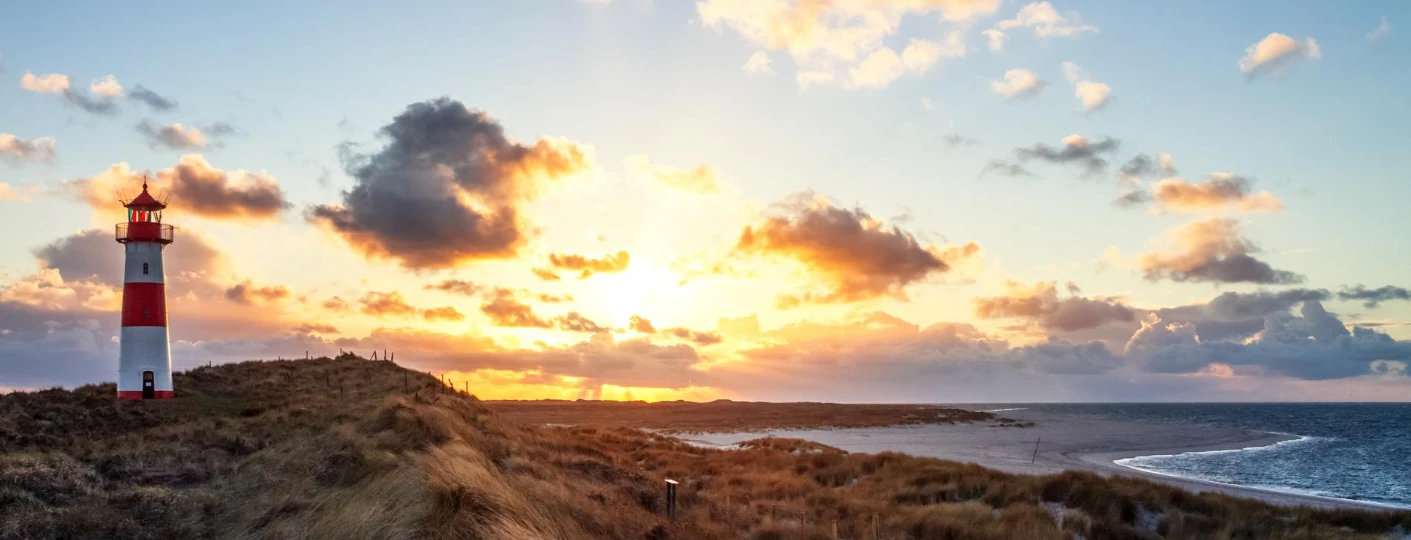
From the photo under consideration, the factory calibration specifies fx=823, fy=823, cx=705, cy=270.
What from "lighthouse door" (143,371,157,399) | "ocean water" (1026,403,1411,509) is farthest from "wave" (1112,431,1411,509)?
"lighthouse door" (143,371,157,399)

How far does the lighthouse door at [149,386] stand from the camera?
33.1m

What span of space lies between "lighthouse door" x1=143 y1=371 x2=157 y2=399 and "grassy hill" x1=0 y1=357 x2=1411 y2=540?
0.95 metres

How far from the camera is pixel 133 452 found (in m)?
18.4

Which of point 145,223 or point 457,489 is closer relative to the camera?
point 457,489

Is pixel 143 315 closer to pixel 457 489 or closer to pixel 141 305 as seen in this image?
pixel 141 305

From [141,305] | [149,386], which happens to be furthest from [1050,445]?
[141,305]

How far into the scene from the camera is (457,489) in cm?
1174

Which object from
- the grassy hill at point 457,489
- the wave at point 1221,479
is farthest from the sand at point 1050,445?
the grassy hill at point 457,489

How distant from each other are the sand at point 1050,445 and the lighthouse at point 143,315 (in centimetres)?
2946

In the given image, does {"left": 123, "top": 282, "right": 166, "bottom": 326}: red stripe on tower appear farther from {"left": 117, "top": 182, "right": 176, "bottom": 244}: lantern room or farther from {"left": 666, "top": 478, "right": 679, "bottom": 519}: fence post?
{"left": 666, "top": 478, "right": 679, "bottom": 519}: fence post

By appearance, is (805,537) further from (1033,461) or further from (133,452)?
(1033,461)

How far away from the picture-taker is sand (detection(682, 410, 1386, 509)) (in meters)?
35.9

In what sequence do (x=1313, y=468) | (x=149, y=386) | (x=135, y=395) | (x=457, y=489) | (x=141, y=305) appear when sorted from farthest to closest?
(x=1313, y=468) → (x=141, y=305) → (x=149, y=386) → (x=135, y=395) → (x=457, y=489)

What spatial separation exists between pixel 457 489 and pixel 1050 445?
2123 inches
